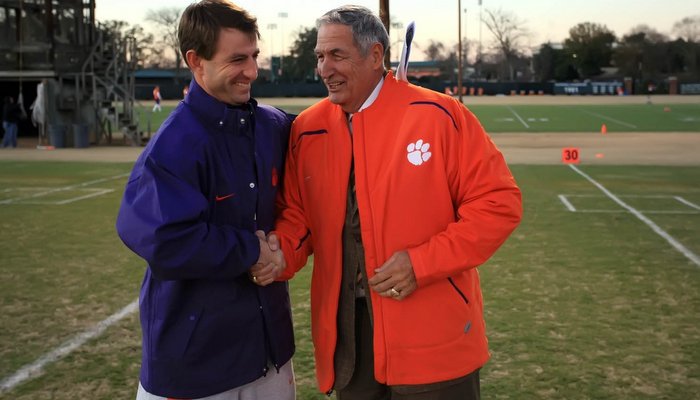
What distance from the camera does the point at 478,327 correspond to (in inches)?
116

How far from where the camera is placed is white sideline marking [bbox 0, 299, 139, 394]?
16.3ft

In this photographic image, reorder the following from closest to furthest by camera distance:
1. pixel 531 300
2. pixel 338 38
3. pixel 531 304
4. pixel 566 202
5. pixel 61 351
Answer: pixel 338 38 < pixel 61 351 < pixel 531 304 < pixel 531 300 < pixel 566 202

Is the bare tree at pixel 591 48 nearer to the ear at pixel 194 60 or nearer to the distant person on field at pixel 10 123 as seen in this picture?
the distant person on field at pixel 10 123

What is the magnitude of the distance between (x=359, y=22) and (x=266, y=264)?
3.07 feet

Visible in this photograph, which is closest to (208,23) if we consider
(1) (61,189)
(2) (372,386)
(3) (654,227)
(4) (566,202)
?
(2) (372,386)

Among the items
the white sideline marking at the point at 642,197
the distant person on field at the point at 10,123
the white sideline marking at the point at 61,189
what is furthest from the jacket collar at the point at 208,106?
the distant person on field at the point at 10,123

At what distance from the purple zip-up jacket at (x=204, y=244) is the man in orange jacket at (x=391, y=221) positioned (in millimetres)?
200

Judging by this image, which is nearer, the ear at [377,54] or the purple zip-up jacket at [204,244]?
the purple zip-up jacket at [204,244]

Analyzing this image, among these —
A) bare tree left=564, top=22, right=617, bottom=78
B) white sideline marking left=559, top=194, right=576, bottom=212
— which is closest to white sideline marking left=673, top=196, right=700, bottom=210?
white sideline marking left=559, top=194, right=576, bottom=212

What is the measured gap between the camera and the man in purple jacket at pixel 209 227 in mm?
2463

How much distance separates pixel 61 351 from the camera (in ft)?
18.1

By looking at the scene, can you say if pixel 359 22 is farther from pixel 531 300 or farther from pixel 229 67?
pixel 531 300

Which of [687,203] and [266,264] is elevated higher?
[266,264]

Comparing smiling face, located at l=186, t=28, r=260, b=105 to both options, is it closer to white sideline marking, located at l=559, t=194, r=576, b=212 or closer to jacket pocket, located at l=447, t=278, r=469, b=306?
jacket pocket, located at l=447, t=278, r=469, b=306
